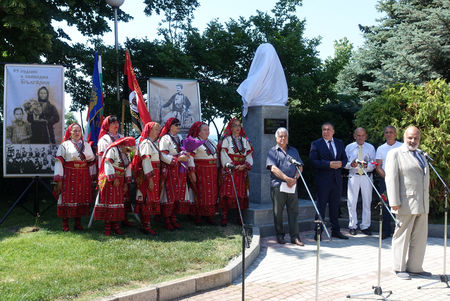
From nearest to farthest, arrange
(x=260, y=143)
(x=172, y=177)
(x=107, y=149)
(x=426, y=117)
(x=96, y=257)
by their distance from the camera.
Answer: (x=96, y=257), (x=107, y=149), (x=172, y=177), (x=426, y=117), (x=260, y=143)

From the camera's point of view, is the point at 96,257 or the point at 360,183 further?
the point at 360,183

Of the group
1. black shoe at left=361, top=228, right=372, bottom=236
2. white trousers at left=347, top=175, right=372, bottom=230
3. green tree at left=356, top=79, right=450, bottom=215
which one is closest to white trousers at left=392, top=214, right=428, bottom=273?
white trousers at left=347, top=175, right=372, bottom=230

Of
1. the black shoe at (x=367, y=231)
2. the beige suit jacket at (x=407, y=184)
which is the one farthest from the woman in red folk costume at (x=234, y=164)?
the beige suit jacket at (x=407, y=184)

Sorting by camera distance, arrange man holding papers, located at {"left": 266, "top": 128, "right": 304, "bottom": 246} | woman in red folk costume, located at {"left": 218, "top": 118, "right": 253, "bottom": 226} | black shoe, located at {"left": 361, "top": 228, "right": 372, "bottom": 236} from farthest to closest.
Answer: black shoe, located at {"left": 361, "top": 228, "right": 372, "bottom": 236}, woman in red folk costume, located at {"left": 218, "top": 118, "right": 253, "bottom": 226}, man holding papers, located at {"left": 266, "top": 128, "right": 304, "bottom": 246}

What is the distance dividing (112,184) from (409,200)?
4467mm

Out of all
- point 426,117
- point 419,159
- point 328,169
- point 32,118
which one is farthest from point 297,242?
point 32,118

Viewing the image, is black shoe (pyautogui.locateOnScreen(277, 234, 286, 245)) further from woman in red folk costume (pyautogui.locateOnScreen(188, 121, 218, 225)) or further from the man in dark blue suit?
woman in red folk costume (pyautogui.locateOnScreen(188, 121, 218, 225))

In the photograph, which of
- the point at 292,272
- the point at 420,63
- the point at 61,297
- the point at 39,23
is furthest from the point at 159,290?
the point at 420,63

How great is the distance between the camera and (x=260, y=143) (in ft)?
30.3

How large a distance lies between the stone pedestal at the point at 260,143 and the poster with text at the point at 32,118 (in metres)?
3.90

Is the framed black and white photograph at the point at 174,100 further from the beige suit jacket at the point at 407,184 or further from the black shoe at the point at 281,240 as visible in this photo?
the beige suit jacket at the point at 407,184

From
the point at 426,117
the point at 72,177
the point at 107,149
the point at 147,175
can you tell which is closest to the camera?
the point at 107,149

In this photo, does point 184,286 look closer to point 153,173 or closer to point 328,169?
point 153,173

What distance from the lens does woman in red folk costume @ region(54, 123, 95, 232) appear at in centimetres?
736
